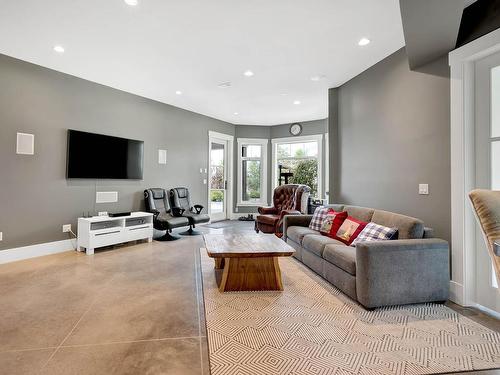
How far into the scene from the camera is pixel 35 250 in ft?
13.0

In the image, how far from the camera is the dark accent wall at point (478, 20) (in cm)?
228

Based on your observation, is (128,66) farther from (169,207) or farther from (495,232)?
(495,232)

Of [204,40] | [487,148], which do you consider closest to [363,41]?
[487,148]

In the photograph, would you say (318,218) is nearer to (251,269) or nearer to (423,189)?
(423,189)

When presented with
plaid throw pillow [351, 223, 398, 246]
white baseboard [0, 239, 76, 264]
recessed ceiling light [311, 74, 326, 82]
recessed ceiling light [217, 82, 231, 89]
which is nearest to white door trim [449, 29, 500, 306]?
plaid throw pillow [351, 223, 398, 246]

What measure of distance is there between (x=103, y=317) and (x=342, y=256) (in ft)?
7.23

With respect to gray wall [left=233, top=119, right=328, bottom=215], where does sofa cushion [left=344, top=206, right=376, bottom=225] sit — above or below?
below

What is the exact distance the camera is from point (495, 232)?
1327mm

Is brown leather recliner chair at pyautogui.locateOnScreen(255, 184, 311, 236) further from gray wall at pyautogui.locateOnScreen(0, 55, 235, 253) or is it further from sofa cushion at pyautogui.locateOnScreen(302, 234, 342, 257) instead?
gray wall at pyautogui.locateOnScreen(0, 55, 235, 253)

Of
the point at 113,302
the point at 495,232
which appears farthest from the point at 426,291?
the point at 113,302

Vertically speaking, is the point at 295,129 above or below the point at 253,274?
above

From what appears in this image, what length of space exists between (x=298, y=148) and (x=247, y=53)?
171 inches

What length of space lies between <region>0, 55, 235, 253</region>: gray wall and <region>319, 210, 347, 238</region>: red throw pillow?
3654 mm

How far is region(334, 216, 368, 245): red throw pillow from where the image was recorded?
10.4ft
